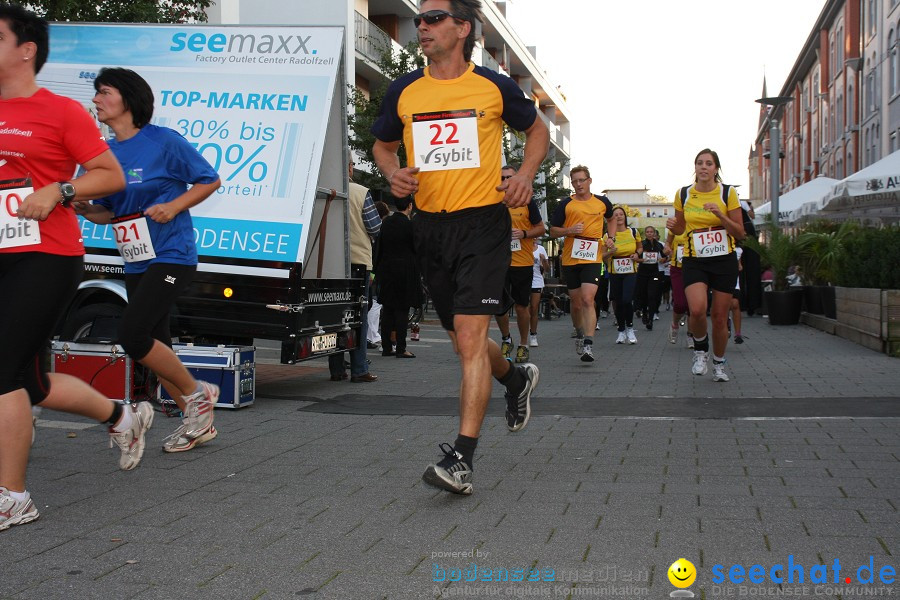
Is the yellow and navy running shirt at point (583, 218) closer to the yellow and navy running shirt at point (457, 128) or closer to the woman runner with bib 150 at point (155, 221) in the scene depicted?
the woman runner with bib 150 at point (155, 221)

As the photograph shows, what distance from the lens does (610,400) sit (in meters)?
7.84

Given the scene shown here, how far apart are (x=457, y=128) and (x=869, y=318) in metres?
9.36

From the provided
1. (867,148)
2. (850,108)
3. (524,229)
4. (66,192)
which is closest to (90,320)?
(66,192)

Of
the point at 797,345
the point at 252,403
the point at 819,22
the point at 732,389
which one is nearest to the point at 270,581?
the point at 252,403

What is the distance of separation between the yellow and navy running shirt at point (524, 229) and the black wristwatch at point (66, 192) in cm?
707

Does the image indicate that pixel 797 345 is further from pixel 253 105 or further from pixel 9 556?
pixel 9 556

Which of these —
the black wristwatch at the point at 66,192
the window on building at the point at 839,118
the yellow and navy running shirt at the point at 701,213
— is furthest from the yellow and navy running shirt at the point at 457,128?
the window on building at the point at 839,118

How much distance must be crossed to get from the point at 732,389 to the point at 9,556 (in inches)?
251

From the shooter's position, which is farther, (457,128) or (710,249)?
(710,249)

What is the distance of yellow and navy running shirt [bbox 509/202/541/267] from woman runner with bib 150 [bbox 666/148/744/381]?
74.9 inches

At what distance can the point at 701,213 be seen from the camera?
9211 mm

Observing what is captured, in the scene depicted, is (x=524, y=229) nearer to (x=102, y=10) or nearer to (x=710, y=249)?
(x=710, y=249)

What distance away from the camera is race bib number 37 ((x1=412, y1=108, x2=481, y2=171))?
4.70 m

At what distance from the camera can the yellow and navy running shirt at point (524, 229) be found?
1090 cm
